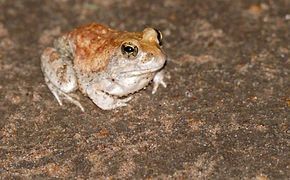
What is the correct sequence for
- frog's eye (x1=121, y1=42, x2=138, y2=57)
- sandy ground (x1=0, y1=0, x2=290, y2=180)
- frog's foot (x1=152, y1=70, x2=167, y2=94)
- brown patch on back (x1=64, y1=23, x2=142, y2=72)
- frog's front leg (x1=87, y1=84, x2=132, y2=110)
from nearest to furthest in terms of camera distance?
sandy ground (x1=0, y1=0, x2=290, y2=180) < frog's eye (x1=121, y1=42, x2=138, y2=57) < brown patch on back (x1=64, y1=23, x2=142, y2=72) < frog's front leg (x1=87, y1=84, x2=132, y2=110) < frog's foot (x1=152, y1=70, x2=167, y2=94)

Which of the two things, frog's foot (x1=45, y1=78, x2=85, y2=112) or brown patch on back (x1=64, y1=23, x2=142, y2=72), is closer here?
brown patch on back (x1=64, y1=23, x2=142, y2=72)

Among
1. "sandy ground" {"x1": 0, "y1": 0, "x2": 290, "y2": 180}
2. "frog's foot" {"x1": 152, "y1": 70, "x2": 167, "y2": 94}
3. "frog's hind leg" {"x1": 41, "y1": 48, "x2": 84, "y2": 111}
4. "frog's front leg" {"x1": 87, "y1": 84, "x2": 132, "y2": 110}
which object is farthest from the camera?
"frog's foot" {"x1": 152, "y1": 70, "x2": 167, "y2": 94}

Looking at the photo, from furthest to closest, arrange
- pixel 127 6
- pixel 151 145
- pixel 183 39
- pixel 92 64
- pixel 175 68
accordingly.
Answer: pixel 127 6, pixel 183 39, pixel 175 68, pixel 92 64, pixel 151 145

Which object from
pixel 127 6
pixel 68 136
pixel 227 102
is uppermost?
pixel 127 6

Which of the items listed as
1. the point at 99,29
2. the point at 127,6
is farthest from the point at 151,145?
the point at 127,6

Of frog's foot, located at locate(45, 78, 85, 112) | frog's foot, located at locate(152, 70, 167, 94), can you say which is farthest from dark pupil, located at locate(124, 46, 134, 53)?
frog's foot, located at locate(45, 78, 85, 112)

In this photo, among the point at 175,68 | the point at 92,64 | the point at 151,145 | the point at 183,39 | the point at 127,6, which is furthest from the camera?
the point at 127,6

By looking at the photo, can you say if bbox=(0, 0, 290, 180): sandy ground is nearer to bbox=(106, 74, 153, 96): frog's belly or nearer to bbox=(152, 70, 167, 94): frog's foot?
bbox=(152, 70, 167, 94): frog's foot

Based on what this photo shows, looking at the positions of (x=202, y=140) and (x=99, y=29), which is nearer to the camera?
(x=202, y=140)

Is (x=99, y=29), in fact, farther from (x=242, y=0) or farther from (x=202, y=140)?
(x=242, y=0)
